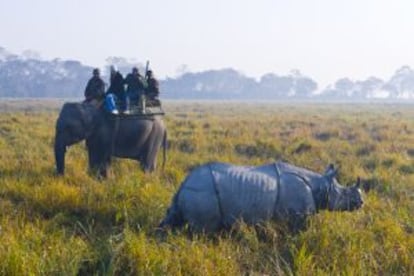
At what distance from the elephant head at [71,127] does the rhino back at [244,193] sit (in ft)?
11.5

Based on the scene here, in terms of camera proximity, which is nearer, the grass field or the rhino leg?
the grass field

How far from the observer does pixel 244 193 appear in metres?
5.91

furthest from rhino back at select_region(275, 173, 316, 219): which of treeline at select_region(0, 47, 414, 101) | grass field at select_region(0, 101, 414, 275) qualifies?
treeline at select_region(0, 47, 414, 101)

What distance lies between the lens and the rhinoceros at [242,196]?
5.78 meters

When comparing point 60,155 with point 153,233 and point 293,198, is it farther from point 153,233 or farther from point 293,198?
point 293,198

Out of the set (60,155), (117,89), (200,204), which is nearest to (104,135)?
(60,155)

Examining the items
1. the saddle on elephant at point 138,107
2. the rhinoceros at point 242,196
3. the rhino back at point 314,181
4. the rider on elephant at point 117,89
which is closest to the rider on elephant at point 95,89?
the rider on elephant at point 117,89

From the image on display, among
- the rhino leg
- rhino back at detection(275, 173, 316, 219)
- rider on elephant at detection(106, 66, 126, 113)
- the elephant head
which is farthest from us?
rider on elephant at detection(106, 66, 126, 113)

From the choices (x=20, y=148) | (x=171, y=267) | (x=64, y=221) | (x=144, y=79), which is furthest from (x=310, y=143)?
(x=171, y=267)

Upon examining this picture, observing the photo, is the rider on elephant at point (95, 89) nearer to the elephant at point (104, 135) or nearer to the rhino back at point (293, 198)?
the elephant at point (104, 135)

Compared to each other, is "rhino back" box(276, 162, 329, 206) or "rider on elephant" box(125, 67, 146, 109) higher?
"rider on elephant" box(125, 67, 146, 109)

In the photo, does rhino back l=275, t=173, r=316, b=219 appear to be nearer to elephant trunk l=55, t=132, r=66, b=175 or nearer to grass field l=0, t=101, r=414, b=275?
grass field l=0, t=101, r=414, b=275

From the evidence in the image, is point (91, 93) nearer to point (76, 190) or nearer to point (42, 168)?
point (42, 168)

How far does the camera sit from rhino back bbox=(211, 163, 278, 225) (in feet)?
19.2
